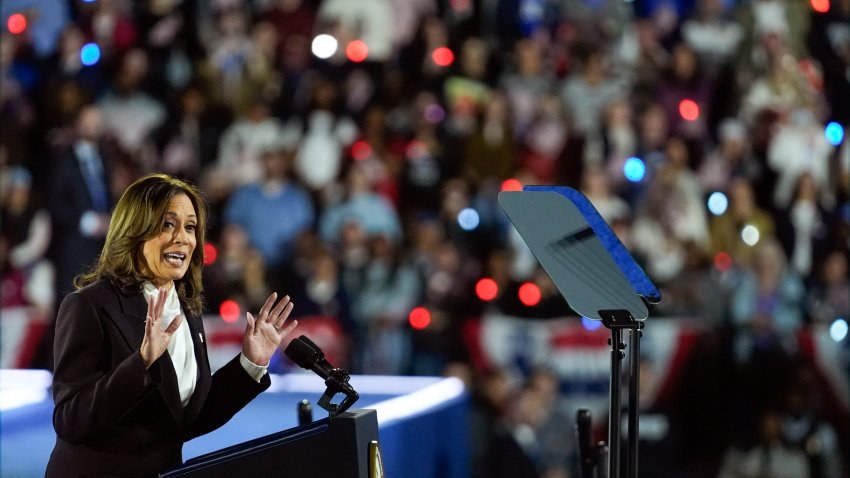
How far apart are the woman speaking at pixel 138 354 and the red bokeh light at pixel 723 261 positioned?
5124 millimetres

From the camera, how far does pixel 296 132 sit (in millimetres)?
8508

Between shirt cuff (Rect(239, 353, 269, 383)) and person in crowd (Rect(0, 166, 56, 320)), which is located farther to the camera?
person in crowd (Rect(0, 166, 56, 320))

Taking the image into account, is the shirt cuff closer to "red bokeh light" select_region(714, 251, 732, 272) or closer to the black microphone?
the black microphone

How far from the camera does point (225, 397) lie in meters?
3.02

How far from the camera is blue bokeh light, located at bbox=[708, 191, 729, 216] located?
796 cm

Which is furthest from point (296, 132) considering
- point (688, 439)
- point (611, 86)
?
point (688, 439)

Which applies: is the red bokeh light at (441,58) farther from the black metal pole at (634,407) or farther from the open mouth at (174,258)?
the open mouth at (174,258)

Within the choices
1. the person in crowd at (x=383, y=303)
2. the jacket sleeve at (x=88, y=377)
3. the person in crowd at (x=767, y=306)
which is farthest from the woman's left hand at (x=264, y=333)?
the person in crowd at (x=767, y=306)

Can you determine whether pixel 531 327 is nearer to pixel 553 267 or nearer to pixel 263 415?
pixel 263 415

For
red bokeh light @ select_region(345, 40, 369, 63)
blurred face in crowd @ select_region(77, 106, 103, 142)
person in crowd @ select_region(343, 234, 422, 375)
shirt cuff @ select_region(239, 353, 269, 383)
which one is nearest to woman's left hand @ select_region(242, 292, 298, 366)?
shirt cuff @ select_region(239, 353, 269, 383)

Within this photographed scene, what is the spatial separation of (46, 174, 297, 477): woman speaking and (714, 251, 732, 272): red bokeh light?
512cm

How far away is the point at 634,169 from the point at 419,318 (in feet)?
5.37

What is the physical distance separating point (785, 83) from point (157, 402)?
21.1 feet

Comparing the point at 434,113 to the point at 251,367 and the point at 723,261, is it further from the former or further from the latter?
the point at 251,367
